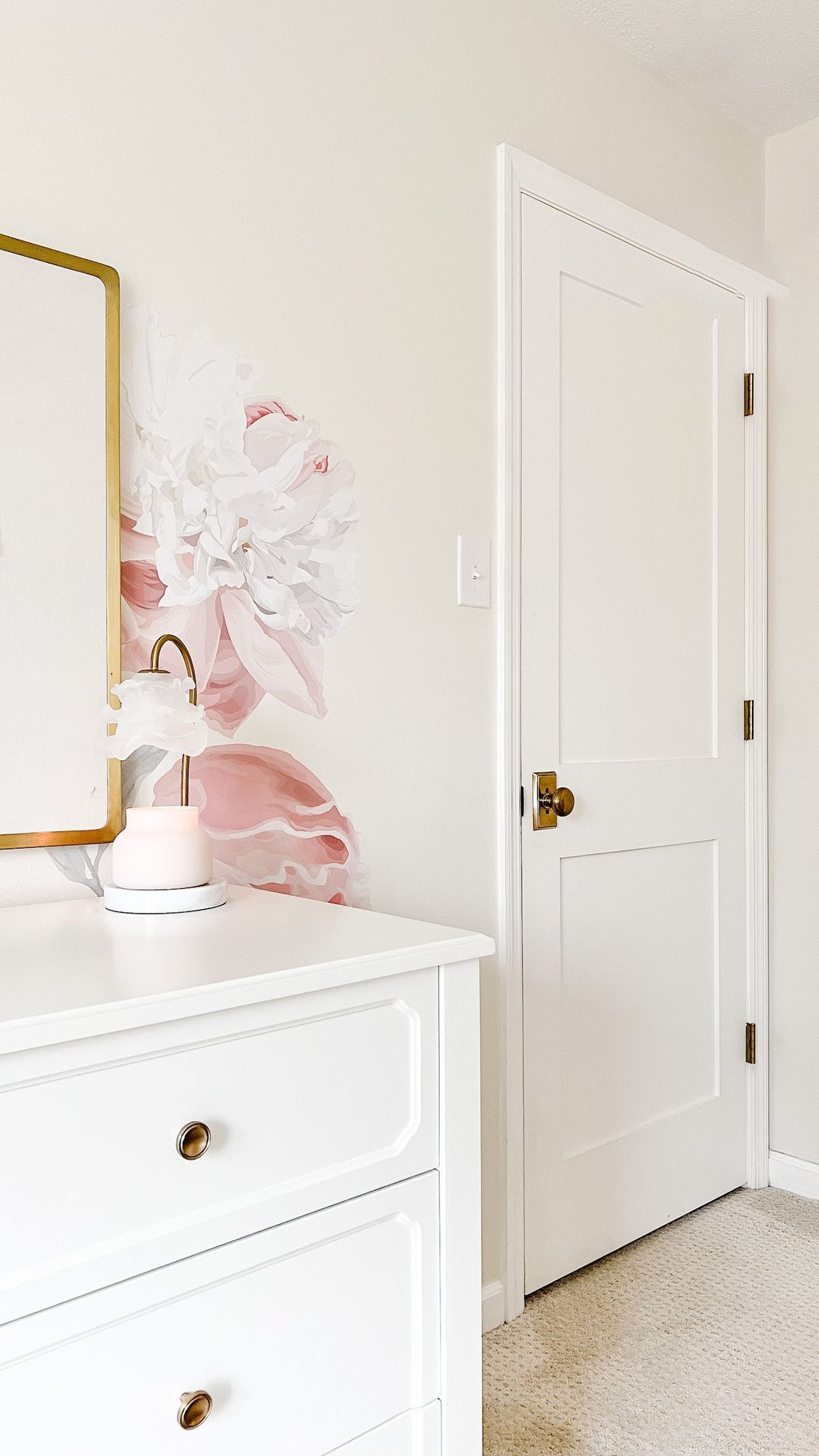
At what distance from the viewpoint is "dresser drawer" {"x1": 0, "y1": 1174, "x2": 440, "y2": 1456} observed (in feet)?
2.64

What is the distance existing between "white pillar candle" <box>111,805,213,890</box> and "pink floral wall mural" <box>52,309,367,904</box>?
14 centimetres

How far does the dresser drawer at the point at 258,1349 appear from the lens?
2.64ft

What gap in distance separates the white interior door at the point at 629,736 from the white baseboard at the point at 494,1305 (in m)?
0.08

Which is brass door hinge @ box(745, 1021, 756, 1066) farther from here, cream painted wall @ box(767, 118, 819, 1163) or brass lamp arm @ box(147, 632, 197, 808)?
brass lamp arm @ box(147, 632, 197, 808)

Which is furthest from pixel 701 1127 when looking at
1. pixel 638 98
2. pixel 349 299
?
pixel 638 98

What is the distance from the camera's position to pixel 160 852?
1.19 metres

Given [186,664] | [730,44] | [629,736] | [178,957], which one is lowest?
[178,957]

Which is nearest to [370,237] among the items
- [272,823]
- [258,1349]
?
[272,823]

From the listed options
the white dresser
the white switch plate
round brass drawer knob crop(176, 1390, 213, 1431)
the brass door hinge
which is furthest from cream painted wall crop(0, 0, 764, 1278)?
the brass door hinge

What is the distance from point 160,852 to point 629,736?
3.92 ft

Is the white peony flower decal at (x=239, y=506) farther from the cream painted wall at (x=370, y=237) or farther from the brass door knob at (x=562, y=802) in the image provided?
the brass door knob at (x=562, y=802)

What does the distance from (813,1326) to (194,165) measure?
2.10 meters

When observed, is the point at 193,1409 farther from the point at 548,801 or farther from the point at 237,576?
the point at 548,801

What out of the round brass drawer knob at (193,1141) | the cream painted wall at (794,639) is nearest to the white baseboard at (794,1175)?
the cream painted wall at (794,639)
